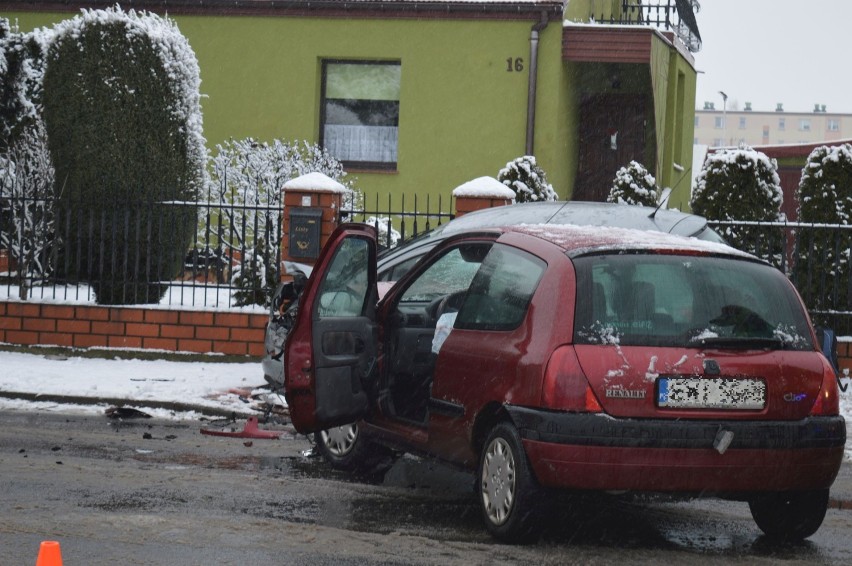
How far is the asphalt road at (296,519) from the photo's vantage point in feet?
20.5

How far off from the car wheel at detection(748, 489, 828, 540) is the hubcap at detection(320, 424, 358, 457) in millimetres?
2492

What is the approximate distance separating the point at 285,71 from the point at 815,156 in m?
10.3

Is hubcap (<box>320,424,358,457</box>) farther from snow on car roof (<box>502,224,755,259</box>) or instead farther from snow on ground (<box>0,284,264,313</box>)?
snow on ground (<box>0,284,264,313</box>)

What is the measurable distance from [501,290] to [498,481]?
37.8 inches

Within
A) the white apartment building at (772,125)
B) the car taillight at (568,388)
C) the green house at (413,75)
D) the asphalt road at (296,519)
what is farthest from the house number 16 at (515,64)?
the white apartment building at (772,125)

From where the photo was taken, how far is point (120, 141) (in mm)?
14273

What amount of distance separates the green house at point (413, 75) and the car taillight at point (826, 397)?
1478 centimetres

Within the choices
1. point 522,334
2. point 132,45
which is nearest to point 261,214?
point 132,45

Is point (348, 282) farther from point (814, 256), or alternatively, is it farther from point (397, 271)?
point (814, 256)

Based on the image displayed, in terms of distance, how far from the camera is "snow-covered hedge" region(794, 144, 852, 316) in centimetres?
1374

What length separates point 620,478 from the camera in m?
6.28

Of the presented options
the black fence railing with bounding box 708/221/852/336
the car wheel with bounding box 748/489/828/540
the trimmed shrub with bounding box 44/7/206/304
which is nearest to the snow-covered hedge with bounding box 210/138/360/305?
the trimmed shrub with bounding box 44/7/206/304

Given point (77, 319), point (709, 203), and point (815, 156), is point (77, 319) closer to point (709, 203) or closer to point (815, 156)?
point (709, 203)

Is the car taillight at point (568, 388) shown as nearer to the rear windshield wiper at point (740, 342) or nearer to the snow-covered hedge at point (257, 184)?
the rear windshield wiper at point (740, 342)
